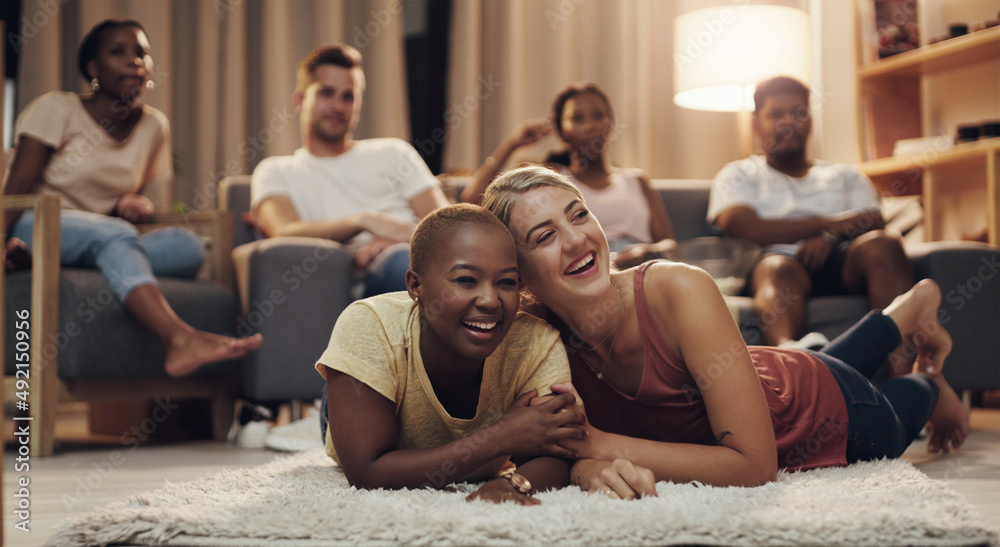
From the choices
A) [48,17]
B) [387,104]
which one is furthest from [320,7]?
[48,17]

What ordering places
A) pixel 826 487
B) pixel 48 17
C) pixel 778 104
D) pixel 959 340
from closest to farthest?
pixel 826 487, pixel 959 340, pixel 778 104, pixel 48 17

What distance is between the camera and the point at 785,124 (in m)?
2.63


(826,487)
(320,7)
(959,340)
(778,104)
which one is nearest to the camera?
(826,487)

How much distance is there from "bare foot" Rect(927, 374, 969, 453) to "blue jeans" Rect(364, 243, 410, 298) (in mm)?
1221

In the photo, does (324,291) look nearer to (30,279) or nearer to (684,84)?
(30,279)

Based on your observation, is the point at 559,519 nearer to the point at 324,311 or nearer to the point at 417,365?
the point at 417,365

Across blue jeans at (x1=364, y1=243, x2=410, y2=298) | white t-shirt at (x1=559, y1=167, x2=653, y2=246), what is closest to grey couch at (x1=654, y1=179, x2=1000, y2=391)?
white t-shirt at (x1=559, y1=167, x2=653, y2=246)

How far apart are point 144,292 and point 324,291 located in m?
0.45

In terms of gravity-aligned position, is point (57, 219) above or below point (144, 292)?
above

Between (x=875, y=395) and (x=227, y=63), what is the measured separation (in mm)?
3043

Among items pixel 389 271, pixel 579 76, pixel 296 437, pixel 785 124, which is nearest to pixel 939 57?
pixel 785 124

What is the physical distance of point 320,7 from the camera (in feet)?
12.4

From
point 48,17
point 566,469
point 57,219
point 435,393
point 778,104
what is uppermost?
point 48,17

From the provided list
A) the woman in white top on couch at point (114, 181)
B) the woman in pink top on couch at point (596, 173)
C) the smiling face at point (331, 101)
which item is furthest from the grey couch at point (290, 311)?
the woman in pink top on couch at point (596, 173)
